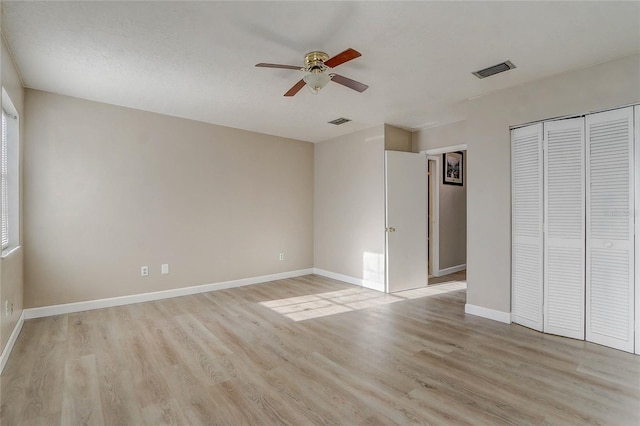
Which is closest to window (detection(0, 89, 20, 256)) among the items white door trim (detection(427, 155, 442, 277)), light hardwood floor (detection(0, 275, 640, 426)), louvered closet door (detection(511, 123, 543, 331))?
light hardwood floor (detection(0, 275, 640, 426))

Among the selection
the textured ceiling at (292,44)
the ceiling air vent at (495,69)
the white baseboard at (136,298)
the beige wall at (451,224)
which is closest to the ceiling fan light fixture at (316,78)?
the textured ceiling at (292,44)

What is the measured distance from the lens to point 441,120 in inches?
183

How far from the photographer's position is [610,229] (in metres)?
2.83

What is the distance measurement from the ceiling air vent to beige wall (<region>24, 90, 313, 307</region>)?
3.52 meters

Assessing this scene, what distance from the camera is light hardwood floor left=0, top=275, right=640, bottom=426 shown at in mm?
1951

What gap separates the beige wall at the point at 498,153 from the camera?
2967 millimetres

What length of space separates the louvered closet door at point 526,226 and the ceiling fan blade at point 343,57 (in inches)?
89.0

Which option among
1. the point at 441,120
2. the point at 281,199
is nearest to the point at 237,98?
the point at 281,199

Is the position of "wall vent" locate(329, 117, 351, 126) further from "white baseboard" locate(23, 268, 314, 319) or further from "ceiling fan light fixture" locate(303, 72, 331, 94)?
"white baseboard" locate(23, 268, 314, 319)

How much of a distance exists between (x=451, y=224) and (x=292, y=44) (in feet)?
16.4

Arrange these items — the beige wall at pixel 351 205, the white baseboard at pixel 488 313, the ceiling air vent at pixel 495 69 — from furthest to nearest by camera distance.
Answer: the beige wall at pixel 351 205, the white baseboard at pixel 488 313, the ceiling air vent at pixel 495 69

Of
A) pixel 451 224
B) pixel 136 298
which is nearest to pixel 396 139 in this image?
pixel 451 224

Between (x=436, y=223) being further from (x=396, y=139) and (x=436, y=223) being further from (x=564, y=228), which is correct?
(x=564, y=228)

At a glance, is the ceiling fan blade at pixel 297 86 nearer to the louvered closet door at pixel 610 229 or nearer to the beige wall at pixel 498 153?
the beige wall at pixel 498 153
